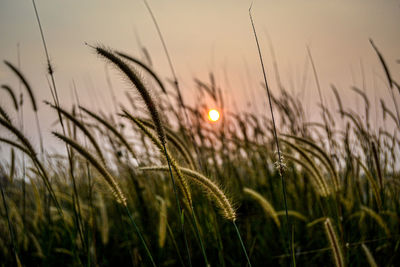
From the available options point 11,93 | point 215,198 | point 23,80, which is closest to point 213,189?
point 215,198

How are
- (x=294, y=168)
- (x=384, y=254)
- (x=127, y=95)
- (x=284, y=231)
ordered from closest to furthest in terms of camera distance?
(x=384, y=254)
(x=284, y=231)
(x=294, y=168)
(x=127, y=95)

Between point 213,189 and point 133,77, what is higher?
point 133,77

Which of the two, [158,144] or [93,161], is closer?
[158,144]

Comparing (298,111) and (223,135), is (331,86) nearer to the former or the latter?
(298,111)

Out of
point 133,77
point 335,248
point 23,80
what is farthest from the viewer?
point 23,80

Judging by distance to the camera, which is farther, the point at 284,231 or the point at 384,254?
the point at 284,231

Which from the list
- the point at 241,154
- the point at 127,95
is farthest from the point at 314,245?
the point at 127,95

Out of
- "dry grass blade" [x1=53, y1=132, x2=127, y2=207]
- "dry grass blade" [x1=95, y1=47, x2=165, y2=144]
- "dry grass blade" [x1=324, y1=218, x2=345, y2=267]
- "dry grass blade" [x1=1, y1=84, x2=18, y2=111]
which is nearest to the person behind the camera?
"dry grass blade" [x1=95, y1=47, x2=165, y2=144]

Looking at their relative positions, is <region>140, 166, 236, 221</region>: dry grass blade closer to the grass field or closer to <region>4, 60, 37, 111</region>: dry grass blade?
the grass field

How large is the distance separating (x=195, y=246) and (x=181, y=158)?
147 cm

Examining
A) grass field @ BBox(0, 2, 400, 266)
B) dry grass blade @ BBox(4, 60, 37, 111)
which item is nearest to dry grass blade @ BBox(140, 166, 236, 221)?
grass field @ BBox(0, 2, 400, 266)

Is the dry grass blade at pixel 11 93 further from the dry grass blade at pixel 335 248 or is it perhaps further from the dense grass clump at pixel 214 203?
the dry grass blade at pixel 335 248

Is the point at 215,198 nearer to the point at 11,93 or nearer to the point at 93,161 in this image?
the point at 93,161

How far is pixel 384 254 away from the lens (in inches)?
91.1
